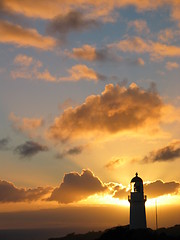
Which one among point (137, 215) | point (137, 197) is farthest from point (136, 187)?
point (137, 215)

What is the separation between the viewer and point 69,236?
103812 millimetres

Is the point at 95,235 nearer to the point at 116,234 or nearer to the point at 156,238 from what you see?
the point at 116,234

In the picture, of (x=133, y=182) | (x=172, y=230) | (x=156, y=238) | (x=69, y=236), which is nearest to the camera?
(x=156, y=238)

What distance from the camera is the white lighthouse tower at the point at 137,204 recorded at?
76.4 meters

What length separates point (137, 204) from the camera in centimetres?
7781

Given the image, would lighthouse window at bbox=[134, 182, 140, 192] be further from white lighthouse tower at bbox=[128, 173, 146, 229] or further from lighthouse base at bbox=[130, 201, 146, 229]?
lighthouse base at bbox=[130, 201, 146, 229]

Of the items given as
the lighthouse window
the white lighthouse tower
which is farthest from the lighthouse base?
the lighthouse window

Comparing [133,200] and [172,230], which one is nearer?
[133,200]

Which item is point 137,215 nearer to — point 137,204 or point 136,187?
point 137,204

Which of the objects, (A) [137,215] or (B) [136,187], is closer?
(A) [137,215]

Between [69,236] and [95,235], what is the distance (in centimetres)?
944

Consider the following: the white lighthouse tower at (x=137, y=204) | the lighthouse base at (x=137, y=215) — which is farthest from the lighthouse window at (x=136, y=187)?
the lighthouse base at (x=137, y=215)

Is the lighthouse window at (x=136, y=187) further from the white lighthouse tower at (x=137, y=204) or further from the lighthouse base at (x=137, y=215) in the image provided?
the lighthouse base at (x=137, y=215)

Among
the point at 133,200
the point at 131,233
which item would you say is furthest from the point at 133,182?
the point at 131,233
